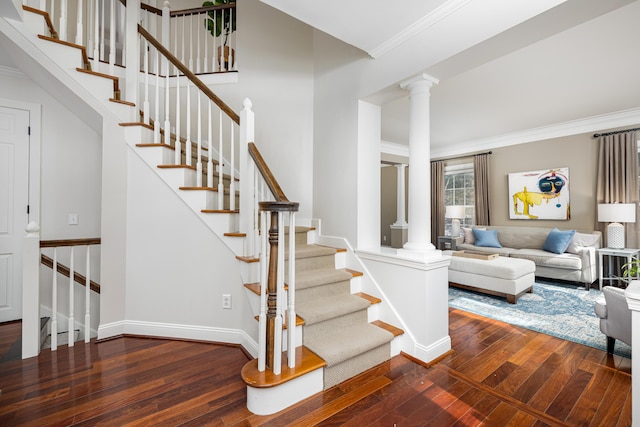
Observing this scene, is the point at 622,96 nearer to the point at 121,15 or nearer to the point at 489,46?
the point at 489,46

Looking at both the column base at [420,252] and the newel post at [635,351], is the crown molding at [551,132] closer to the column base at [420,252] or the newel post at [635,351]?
the column base at [420,252]

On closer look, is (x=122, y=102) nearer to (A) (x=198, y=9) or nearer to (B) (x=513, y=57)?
(A) (x=198, y=9)

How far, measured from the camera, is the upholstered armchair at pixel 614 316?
1.99 m

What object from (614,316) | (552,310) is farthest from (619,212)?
(614,316)

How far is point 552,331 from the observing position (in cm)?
262

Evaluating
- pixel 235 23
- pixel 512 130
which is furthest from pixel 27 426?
pixel 512 130

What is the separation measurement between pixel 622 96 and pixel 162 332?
6.14 metres

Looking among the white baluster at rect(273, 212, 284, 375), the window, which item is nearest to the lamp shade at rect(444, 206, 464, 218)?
the window

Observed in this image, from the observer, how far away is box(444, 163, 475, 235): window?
6.38 meters

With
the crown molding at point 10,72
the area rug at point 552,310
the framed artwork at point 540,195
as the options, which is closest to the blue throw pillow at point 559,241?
the area rug at point 552,310

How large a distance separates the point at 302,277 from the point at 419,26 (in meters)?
2.15

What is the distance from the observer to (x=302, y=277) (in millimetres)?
2438

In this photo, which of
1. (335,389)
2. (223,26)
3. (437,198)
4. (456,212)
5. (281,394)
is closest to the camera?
(281,394)

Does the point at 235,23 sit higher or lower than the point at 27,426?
higher
